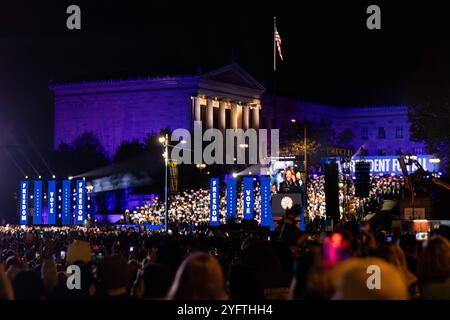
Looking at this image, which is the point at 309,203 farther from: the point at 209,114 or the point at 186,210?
the point at 209,114

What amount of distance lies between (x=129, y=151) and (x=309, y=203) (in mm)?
45516

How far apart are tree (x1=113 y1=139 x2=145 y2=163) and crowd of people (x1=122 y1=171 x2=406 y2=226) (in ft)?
84.9

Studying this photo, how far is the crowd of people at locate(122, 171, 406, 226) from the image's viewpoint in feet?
170

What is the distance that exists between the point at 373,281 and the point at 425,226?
1004 inches

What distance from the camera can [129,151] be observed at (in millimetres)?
100812

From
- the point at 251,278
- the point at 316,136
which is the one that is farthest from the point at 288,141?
the point at 251,278

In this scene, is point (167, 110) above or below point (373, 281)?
above

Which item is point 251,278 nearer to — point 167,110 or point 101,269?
point 101,269

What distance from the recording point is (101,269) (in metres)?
9.85

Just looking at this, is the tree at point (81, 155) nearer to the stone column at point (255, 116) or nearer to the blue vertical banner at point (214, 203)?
the stone column at point (255, 116)

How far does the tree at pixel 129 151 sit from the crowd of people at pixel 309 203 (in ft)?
84.9

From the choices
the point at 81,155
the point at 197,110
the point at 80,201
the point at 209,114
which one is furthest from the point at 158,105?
the point at 80,201

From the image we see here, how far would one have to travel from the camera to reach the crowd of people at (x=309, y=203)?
170 feet

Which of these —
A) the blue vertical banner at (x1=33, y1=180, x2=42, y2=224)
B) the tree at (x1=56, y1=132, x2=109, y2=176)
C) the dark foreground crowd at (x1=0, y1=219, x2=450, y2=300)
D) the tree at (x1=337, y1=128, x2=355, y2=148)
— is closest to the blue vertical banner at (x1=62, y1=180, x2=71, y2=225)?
the blue vertical banner at (x1=33, y1=180, x2=42, y2=224)
